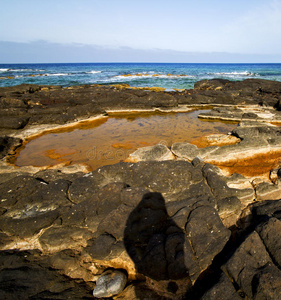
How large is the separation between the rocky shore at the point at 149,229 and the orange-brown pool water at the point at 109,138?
1.31 m

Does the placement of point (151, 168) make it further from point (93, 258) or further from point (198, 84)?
point (198, 84)

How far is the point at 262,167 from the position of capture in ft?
20.4

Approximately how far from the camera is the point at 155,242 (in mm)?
3322

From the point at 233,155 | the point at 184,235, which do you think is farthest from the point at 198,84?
the point at 184,235

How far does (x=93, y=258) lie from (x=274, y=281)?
289 cm

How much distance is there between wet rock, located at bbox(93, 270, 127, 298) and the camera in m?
2.84

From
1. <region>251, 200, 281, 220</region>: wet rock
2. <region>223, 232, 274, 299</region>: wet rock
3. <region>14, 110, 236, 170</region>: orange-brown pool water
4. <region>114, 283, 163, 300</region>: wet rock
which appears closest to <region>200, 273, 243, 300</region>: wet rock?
<region>223, 232, 274, 299</region>: wet rock

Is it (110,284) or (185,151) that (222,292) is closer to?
(110,284)

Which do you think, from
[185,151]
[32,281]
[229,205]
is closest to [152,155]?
[185,151]

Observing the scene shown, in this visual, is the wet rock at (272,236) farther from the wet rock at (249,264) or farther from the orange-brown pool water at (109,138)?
the orange-brown pool water at (109,138)

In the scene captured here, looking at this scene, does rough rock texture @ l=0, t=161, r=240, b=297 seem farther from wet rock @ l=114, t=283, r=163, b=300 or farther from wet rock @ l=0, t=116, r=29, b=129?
wet rock @ l=0, t=116, r=29, b=129

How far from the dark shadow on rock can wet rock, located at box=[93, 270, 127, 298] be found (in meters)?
0.34

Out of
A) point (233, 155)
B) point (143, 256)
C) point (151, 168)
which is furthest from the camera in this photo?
point (233, 155)

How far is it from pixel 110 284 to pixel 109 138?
752 centimetres
